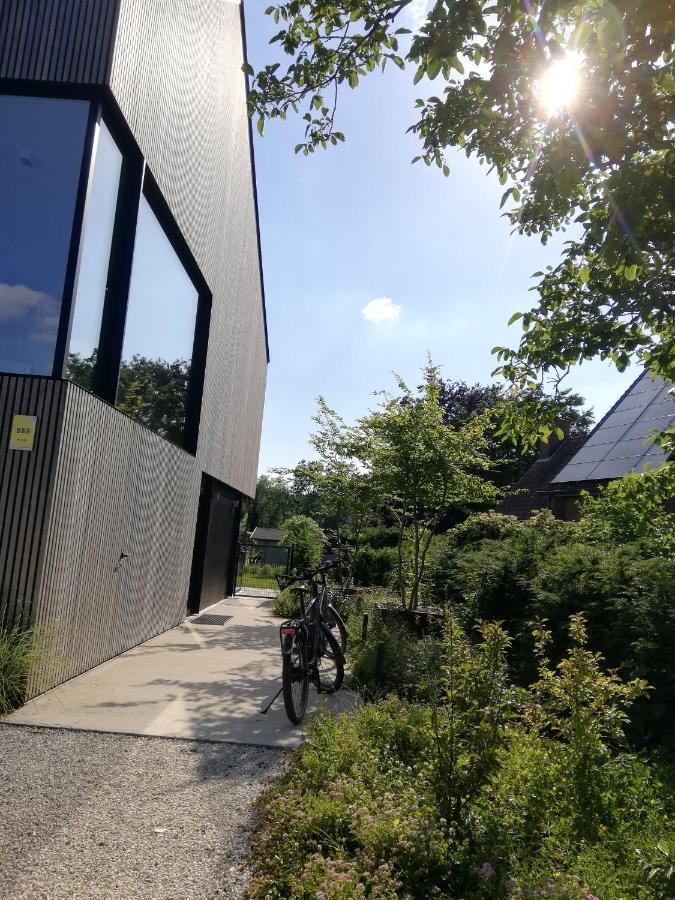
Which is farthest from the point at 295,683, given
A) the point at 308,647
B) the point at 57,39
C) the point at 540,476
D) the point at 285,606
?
the point at 540,476

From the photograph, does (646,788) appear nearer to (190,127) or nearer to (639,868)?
(639,868)

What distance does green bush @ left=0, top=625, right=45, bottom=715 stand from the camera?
15.5 feet

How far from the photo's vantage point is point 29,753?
3.91 m

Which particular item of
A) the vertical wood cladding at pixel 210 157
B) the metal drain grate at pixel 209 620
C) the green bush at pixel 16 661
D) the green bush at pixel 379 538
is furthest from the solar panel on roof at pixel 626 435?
the green bush at pixel 16 661

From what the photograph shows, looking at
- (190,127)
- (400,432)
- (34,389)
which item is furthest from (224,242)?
(34,389)

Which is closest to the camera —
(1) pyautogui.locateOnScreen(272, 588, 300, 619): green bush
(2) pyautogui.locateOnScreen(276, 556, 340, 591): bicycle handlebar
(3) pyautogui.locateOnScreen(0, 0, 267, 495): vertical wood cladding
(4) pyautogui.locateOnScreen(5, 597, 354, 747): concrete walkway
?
(4) pyautogui.locateOnScreen(5, 597, 354, 747): concrete walkway

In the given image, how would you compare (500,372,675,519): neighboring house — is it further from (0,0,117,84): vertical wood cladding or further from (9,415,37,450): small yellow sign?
(0,0,117,84): vertical wood cladding

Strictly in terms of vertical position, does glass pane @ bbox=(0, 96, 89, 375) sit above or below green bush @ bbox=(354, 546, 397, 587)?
above

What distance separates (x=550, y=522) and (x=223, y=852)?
1031cm

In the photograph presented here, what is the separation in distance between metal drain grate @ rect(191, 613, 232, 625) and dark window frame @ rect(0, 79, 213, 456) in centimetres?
581

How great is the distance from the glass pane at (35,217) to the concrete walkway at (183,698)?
2655 millimetres

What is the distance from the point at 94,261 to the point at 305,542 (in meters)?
17.7

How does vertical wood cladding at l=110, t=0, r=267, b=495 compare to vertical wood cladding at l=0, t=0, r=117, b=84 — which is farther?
vertical wood cladding at l=110, t=0, r=267, b=495

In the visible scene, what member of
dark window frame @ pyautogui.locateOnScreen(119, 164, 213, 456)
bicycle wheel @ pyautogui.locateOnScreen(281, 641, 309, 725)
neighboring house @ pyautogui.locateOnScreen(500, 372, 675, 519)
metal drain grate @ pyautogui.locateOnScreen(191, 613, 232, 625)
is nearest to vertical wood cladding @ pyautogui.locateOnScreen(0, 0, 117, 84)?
dark window frame @ pyautogui.locateOnScreen(119, 164, 213, 456)
